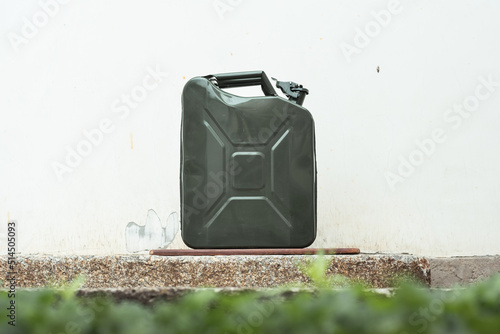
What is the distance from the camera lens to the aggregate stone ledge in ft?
3.95

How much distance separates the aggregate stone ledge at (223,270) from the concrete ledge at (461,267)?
0.39m

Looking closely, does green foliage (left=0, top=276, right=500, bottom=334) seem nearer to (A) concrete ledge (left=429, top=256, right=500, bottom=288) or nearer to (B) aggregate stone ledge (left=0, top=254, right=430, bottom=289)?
(B) aggregate stone ledge (left=0, top=254, right=430, bottom=289)

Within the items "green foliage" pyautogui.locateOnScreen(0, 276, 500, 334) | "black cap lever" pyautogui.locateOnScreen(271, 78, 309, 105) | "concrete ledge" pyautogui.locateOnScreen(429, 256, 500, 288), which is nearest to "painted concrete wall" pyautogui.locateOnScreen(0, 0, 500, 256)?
"concrete ledge" pyautogui.locateOnScreen(429, 256, 500, 288)

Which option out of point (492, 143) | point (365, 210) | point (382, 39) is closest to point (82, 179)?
point (365, 210)

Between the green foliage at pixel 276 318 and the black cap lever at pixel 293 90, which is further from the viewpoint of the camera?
the black cap lever at pixel 293 90

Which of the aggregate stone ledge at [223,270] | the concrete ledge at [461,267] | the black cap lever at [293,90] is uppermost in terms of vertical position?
the black cap lever at [293,90]

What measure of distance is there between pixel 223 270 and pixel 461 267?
781mm

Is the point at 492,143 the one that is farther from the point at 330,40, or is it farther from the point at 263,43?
the point at 263,43

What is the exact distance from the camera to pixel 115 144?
179 centimetres

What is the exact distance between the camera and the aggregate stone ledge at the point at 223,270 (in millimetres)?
1204

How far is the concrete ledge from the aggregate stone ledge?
15.4 inches

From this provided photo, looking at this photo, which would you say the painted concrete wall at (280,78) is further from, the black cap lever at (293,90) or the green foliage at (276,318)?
the green foliage at (276,318)

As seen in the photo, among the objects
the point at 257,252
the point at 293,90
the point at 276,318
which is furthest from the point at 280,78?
the point at 276,318

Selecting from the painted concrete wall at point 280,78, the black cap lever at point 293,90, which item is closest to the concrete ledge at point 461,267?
the painted concrete wall at point 280,78
